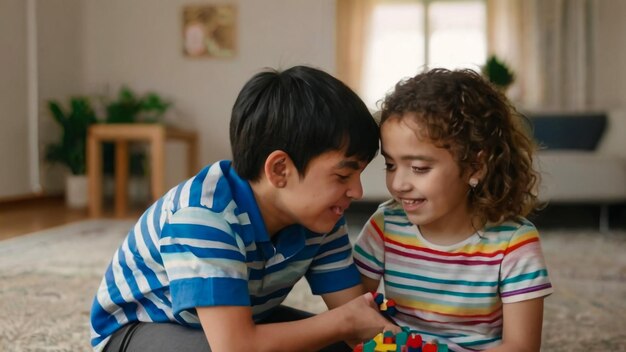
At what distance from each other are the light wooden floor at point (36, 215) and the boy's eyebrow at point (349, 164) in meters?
2.52

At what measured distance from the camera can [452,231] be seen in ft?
3.47

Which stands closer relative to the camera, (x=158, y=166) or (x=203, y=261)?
(x=203, y=261)

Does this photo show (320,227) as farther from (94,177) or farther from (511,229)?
(94,177)

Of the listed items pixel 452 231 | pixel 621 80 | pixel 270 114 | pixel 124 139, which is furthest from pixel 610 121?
pixel 270 114

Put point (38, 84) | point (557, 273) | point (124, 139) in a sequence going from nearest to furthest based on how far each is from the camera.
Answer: point (557, 273)
point (124, 139)
point (38, 84)

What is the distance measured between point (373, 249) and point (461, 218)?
15cm

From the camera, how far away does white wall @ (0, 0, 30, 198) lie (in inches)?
175

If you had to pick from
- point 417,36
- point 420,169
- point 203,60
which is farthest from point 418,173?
point 417,36

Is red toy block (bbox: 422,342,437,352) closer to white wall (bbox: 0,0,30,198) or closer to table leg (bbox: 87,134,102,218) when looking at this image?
table leg (bbox: 87,134,102,218)

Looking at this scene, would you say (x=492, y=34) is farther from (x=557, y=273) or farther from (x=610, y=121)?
(x=557, y=273)

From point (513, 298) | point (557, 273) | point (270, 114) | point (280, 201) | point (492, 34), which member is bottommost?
point (557, 273)

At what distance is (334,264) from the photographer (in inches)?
42.8

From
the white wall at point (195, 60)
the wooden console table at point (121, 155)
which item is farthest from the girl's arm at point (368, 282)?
the white wall at point (195, 60)

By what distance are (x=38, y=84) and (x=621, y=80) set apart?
4.38m
